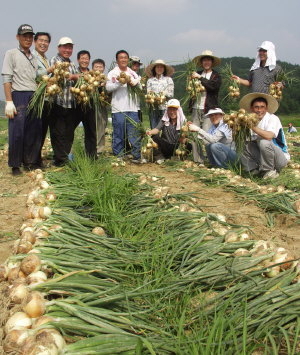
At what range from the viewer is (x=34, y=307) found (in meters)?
1.49

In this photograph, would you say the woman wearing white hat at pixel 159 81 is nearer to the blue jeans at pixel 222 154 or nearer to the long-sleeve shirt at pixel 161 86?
the long-sleeve shirt at pixel 161 86

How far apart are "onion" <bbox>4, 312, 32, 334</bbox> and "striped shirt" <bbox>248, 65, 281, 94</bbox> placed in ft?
15.5

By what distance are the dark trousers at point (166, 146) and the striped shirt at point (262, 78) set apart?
134 centimetres

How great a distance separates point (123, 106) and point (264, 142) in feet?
7.13

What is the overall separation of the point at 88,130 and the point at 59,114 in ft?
1.69

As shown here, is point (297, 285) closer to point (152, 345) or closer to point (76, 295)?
point (152, 345)

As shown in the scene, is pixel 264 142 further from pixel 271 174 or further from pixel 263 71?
pixel 263 71

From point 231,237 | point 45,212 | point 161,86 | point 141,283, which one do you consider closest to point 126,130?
point 161,86

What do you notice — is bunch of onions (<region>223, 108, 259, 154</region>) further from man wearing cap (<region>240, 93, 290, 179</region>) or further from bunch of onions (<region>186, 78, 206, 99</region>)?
bunch of onions (<region>186, 78, 206, 99</region>)

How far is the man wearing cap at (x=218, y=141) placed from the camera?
15.4 feet

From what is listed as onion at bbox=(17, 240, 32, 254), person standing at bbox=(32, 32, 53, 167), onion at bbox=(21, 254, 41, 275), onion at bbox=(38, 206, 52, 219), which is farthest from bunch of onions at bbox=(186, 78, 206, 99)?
onion at bbox=(21, 254, 41, 275)

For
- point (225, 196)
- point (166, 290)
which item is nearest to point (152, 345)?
point (166, 290)

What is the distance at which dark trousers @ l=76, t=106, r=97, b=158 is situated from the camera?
4.98 meters

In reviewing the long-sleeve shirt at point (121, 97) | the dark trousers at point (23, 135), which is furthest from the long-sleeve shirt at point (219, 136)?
the dark trousers at point (23, 135)
